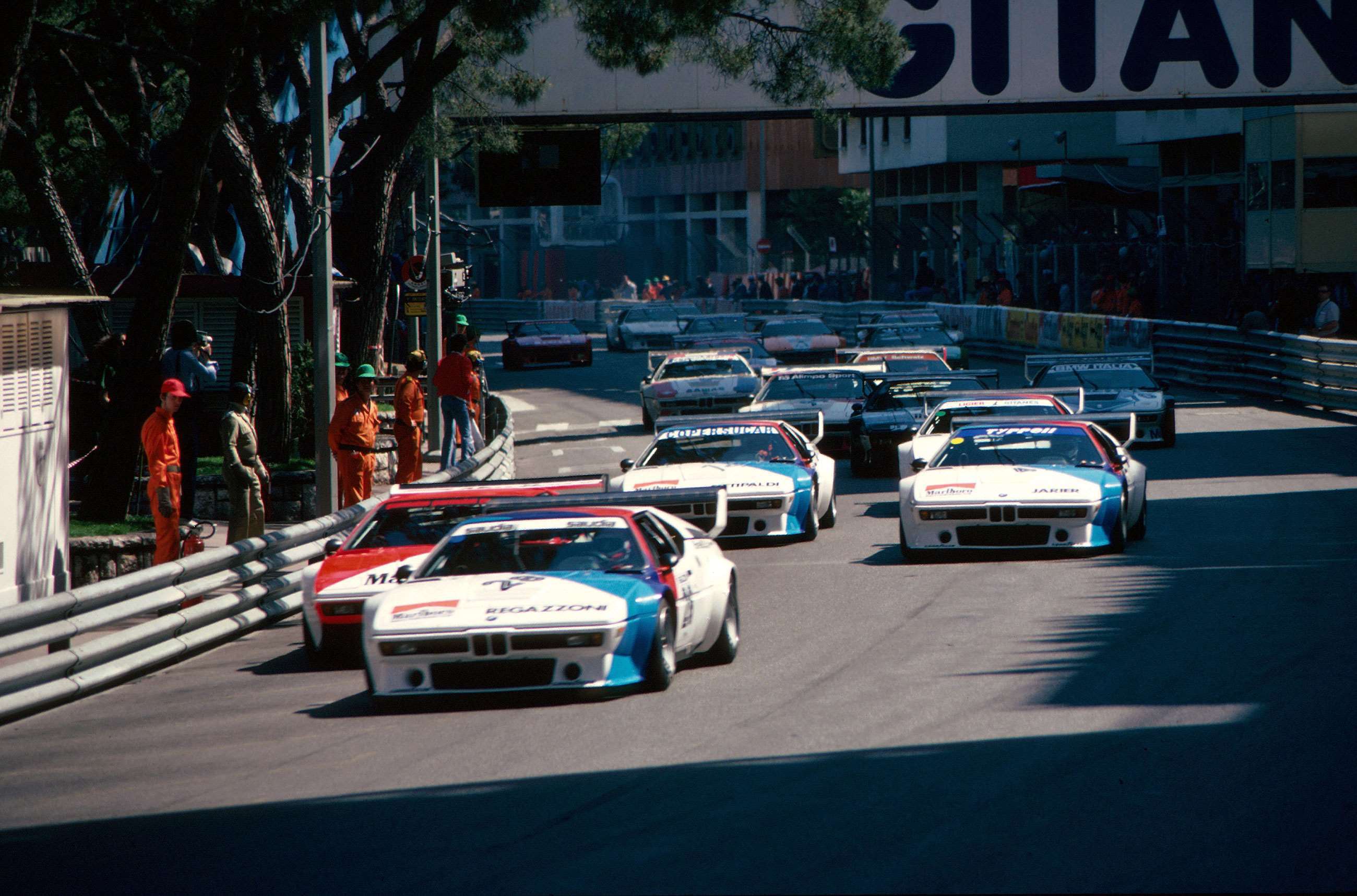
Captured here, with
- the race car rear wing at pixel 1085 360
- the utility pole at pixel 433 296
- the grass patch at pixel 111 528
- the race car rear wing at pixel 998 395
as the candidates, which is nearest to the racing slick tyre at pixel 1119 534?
the race car rear wing at pixel 998 395

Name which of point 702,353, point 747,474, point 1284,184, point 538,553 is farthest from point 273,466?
point 1284,184

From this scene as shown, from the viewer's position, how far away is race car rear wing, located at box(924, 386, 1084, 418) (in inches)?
790

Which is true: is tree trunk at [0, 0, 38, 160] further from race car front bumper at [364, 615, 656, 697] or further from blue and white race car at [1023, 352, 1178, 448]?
blue and white race car at [1023, 352, 1178, 448]

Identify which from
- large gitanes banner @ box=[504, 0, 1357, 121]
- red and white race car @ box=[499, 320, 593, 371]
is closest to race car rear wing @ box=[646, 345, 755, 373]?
large gitanes banner @ box=[504, 0, 1357, 121]

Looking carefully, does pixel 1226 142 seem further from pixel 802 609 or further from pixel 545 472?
pixel 802 609

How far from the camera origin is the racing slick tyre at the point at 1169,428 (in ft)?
82.2

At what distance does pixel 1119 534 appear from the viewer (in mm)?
15109

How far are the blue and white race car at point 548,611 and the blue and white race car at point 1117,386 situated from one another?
1437 cm

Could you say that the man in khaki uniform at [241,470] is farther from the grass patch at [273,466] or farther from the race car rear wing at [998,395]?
the race car rear wing at [998,395]

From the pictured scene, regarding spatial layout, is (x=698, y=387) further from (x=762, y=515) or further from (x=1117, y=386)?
(x=762, y=515)

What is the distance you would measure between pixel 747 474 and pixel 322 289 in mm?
4249

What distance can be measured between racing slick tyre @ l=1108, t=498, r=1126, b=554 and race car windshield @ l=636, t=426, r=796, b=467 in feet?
11.9

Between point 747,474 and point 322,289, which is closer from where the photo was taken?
point 747,474

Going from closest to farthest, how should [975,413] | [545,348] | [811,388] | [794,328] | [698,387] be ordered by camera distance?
[975,413] → [811,388] → [698,387] → [794,328] → [545,348]
